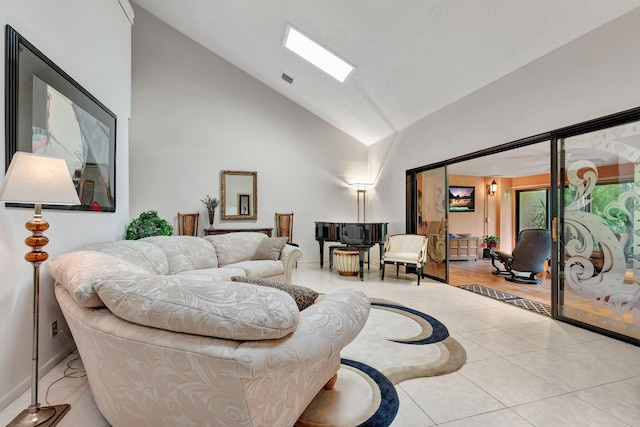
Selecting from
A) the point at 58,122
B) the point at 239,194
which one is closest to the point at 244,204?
the point at 239,194

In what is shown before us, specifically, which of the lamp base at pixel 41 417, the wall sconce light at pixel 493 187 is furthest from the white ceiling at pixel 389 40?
the lamp base at pixel 41 417

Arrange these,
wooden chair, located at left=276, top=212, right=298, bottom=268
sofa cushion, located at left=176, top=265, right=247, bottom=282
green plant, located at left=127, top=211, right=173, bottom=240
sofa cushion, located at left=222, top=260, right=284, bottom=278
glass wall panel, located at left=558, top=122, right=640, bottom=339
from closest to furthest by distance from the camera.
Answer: glass wall panel, located at left=558, top=122, right=640, bottom=339, sofa cushion, located at left=176, top=265, right=247, bottom=282, sofa cushion, located at left=222, top=260, right=284, bottom=278, green plant, located at left=127, top=211, right=173, bottom=240, wooden chair, located at left=276, top=212, right=298, bottom=268

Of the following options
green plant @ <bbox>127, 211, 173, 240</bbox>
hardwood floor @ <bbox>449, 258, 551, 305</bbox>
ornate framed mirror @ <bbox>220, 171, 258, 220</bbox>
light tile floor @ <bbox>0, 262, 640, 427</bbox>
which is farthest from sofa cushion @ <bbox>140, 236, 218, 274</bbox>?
hardwood floor @ <bbox>449, 258, 551, 305</bbox>

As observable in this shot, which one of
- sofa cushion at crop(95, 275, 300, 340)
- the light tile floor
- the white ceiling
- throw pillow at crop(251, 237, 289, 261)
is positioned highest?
the white ceiling

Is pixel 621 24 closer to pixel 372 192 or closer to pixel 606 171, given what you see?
pixel 606 171

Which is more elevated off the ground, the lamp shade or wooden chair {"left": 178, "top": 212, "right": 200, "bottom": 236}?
the lamp shade

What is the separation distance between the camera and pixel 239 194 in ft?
20.3

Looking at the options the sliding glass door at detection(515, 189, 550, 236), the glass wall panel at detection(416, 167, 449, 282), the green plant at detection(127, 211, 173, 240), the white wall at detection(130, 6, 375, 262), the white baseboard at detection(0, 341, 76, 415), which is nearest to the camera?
the white baseboard at detection(0, 341, 76, 415)

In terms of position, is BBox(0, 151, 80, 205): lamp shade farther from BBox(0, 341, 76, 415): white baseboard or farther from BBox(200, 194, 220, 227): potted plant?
BBox(200, 194, 220, 227): potted plant

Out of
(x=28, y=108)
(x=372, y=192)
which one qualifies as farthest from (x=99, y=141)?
(x=372, y=192)

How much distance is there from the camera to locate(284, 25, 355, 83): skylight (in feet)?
14.9

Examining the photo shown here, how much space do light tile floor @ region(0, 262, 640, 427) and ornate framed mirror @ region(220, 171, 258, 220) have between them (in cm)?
395

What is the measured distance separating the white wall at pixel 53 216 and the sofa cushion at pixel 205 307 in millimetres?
1219

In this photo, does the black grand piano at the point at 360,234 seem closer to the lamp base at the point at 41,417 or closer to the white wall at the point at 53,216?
the white wall at the point at 53,216
